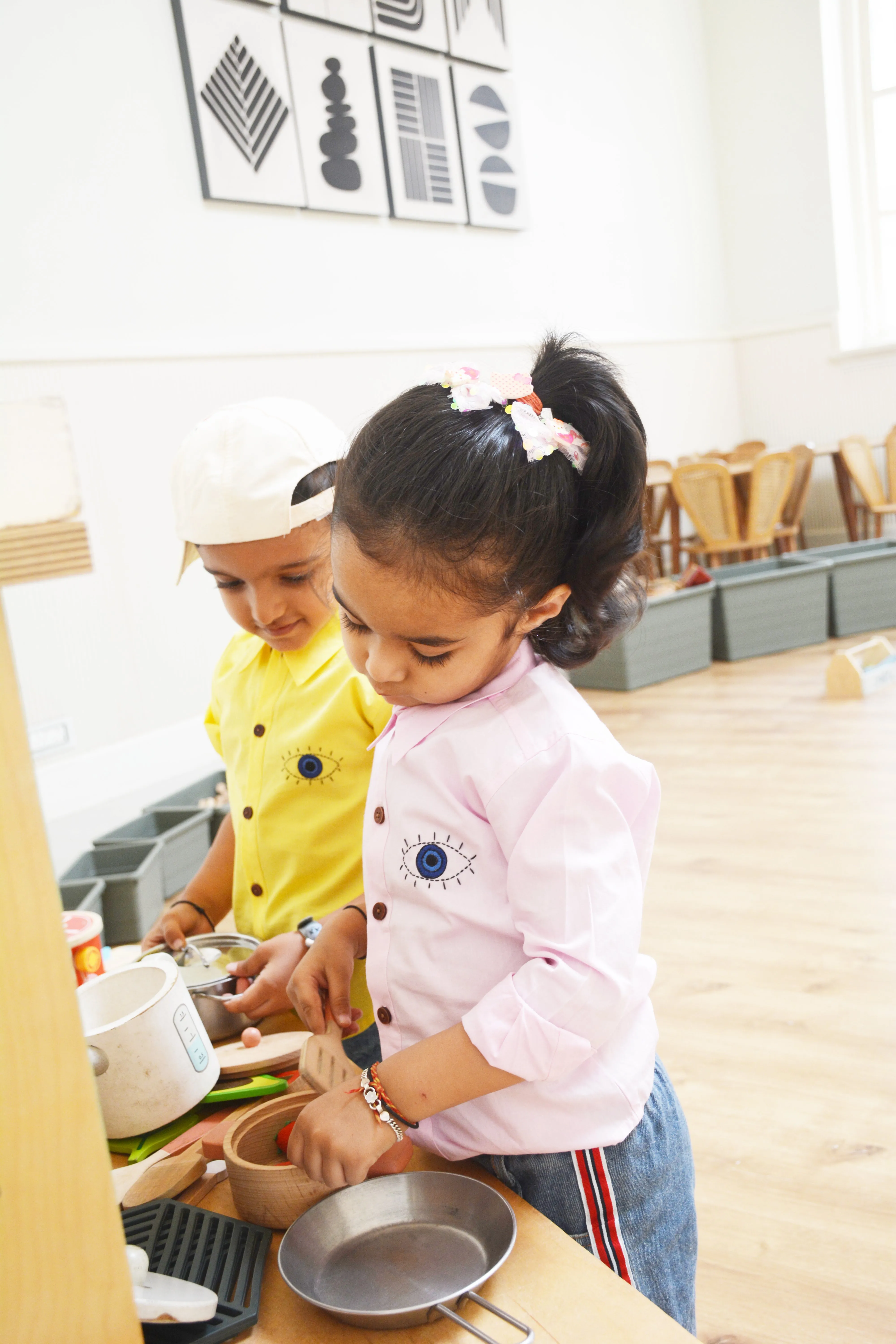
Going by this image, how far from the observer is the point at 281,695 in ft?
3.80

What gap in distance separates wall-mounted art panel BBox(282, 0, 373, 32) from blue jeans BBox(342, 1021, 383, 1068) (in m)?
4.25

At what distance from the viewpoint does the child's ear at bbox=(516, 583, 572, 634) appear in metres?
0.77

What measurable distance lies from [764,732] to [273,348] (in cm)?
230

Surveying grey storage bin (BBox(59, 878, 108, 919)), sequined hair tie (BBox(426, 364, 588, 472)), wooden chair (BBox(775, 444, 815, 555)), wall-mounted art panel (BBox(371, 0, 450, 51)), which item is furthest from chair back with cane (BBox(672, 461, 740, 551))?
sequined hair tie (BBox(426, 364, 588, 472))

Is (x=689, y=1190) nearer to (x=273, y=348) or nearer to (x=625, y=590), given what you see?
(x=625, y=590)

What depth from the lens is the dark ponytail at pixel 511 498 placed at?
72cm

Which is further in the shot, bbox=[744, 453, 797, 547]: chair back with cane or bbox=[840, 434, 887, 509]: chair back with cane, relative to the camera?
bbox=[840, 434, 887, 509]: chair back with cane

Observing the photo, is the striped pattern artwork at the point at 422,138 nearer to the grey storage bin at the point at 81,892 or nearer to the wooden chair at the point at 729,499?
the wooden chair at the point at 729,499

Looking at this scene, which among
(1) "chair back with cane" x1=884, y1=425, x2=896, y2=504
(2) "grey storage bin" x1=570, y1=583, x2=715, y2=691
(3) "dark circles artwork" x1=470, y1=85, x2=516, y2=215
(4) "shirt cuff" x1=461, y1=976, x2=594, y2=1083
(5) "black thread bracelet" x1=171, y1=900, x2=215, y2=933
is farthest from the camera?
(1) "chair back with cane" x1=884, y1=425, x2=896, y2=504

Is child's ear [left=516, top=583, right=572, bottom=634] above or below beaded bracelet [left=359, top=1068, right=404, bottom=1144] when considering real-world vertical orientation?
above

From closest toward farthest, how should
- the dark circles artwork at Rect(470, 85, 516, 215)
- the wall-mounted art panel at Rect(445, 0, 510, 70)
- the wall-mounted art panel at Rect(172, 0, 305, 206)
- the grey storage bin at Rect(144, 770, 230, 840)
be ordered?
1. the grey storage bin at Rect(144, 770, 230, 840)
2. the wall-mounted art panel at Rect(172, 0, 305, 206)
3. the wall-mounted art panel at Rect(445, 0, 510, 70)
4. the dark circles artwork at Rect(470, 85, 516, 215)

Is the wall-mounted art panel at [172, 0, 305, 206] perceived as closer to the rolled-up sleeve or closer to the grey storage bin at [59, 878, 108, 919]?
the grey storage bin at [59, 878, 108, 919]

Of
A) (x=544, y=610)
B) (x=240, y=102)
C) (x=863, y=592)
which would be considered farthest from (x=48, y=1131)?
(x=863, y=592)

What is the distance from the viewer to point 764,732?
11.7 ft
